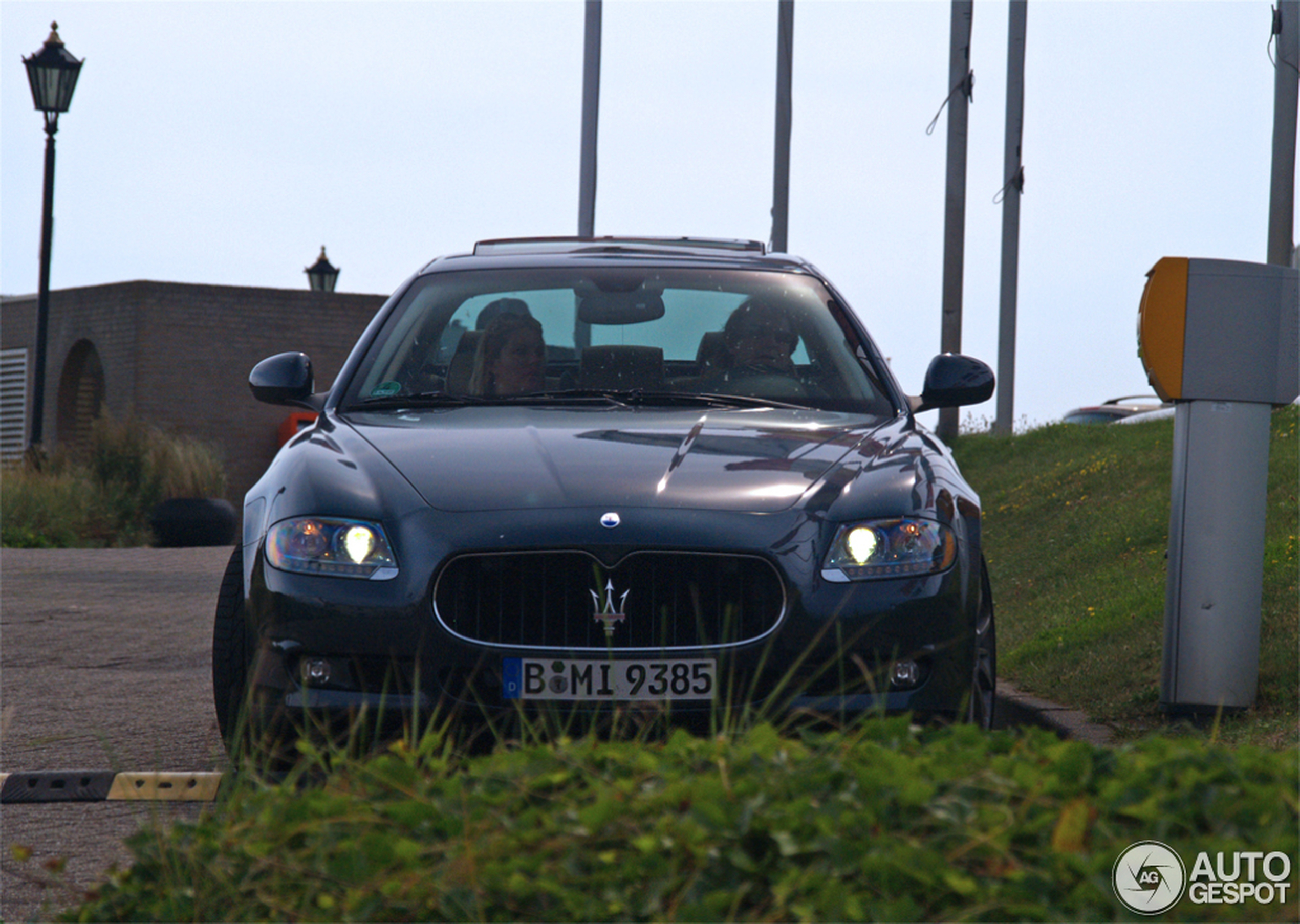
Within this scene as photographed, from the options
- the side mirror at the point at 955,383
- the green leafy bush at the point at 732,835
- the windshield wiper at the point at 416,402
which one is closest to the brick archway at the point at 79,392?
the windshield wiper at the point at 416,402

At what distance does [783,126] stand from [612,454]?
75.8ft

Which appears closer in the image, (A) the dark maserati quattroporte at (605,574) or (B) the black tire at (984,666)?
(A) the dark maserati quattroporte at (605,574)

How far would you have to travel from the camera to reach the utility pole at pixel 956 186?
20.9 m

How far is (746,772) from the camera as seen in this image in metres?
2.38

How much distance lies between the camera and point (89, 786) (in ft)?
15.1

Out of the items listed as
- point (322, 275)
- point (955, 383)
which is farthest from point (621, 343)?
point (322, 275)

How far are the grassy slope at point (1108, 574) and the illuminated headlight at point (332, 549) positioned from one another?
1962mm

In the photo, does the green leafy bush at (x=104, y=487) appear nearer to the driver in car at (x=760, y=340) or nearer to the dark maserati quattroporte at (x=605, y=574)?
the driver in car at (x=760, y=340)

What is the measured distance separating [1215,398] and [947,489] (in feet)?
6.71

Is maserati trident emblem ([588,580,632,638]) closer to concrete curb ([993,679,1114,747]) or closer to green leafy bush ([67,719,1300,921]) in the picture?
green leafy bush ([67,719,1300,921])

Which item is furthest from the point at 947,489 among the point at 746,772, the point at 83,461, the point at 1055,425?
the point at 83,461

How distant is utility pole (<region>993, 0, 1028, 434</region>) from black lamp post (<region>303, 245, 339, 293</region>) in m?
13.2

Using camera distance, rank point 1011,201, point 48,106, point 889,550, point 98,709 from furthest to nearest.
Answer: point 1011,201 → point 48,106 → point 98,709 → point 889,550

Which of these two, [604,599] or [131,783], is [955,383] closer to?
[604,599]
